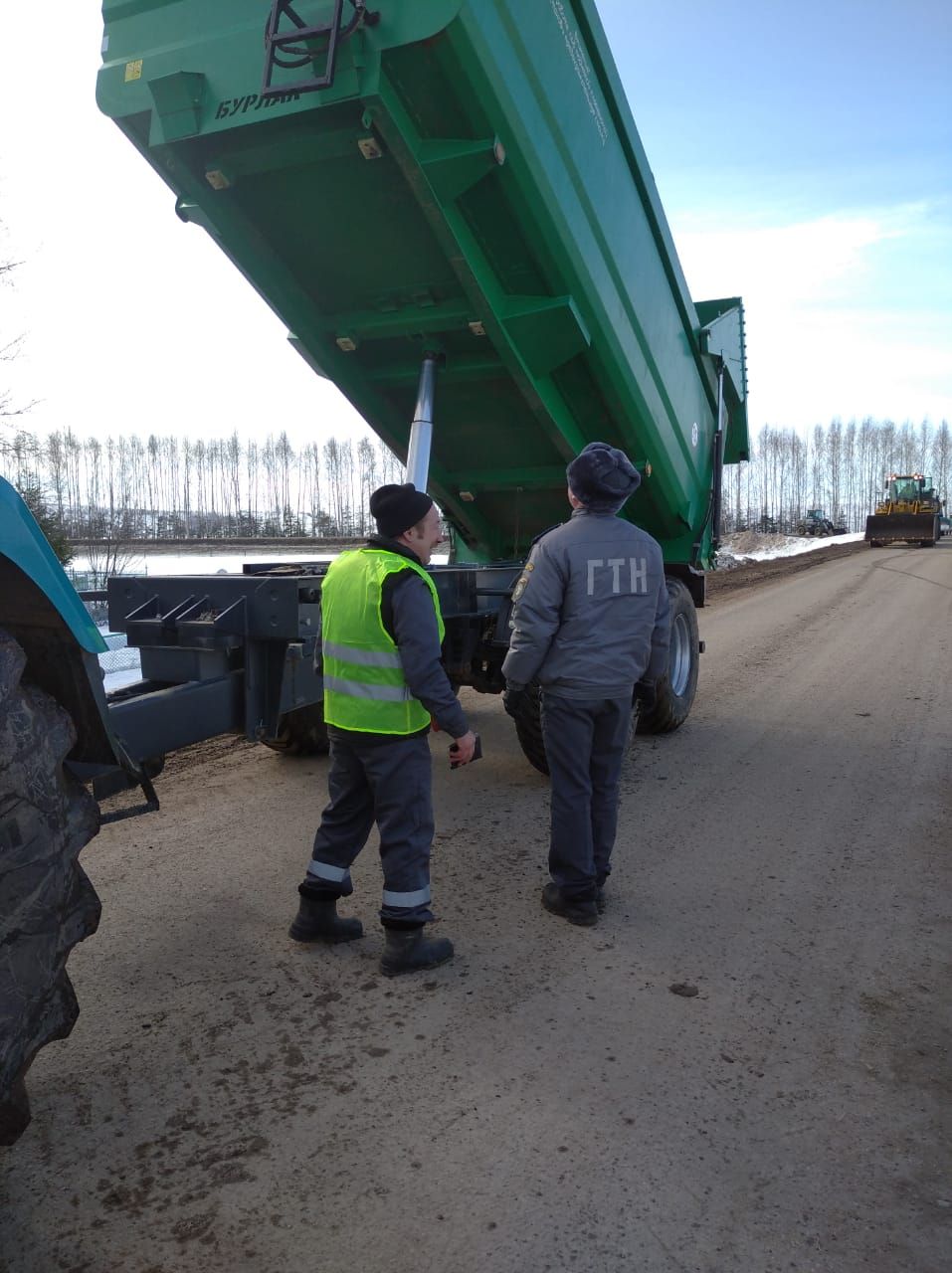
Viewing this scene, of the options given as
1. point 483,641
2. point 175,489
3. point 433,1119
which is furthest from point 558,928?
point 175,489

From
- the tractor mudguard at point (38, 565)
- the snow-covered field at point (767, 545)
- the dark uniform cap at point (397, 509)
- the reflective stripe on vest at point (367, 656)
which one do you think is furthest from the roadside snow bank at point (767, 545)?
the tractor mudguard at point (38, 565)

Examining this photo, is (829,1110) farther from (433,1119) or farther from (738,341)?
(738,341)

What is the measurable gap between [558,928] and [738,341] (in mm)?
5769

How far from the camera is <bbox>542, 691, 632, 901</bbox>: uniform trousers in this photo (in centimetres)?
372

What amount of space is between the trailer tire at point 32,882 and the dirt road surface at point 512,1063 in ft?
1.65

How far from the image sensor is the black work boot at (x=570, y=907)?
3.67 meters

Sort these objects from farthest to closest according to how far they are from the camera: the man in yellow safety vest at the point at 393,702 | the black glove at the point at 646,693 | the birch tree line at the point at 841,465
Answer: the birch tree line at the point at 841,465, the black glove at the point at 646,693, the man in yellow safety vest at the point at 393,702

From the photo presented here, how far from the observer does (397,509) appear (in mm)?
3283

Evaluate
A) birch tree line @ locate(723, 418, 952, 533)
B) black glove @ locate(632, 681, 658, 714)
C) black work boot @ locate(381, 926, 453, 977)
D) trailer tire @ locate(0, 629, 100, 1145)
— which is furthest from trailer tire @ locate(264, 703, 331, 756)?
birch tree line @ locate(723, 418, 952, 533)

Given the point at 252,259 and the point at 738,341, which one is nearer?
the point at 252,259

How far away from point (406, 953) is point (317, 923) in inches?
15.3

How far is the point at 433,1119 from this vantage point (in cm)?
245

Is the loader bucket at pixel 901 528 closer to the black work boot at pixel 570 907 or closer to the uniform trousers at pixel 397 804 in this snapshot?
the black work boot at pixel 570 907

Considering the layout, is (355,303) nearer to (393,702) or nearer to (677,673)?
(393,702)
